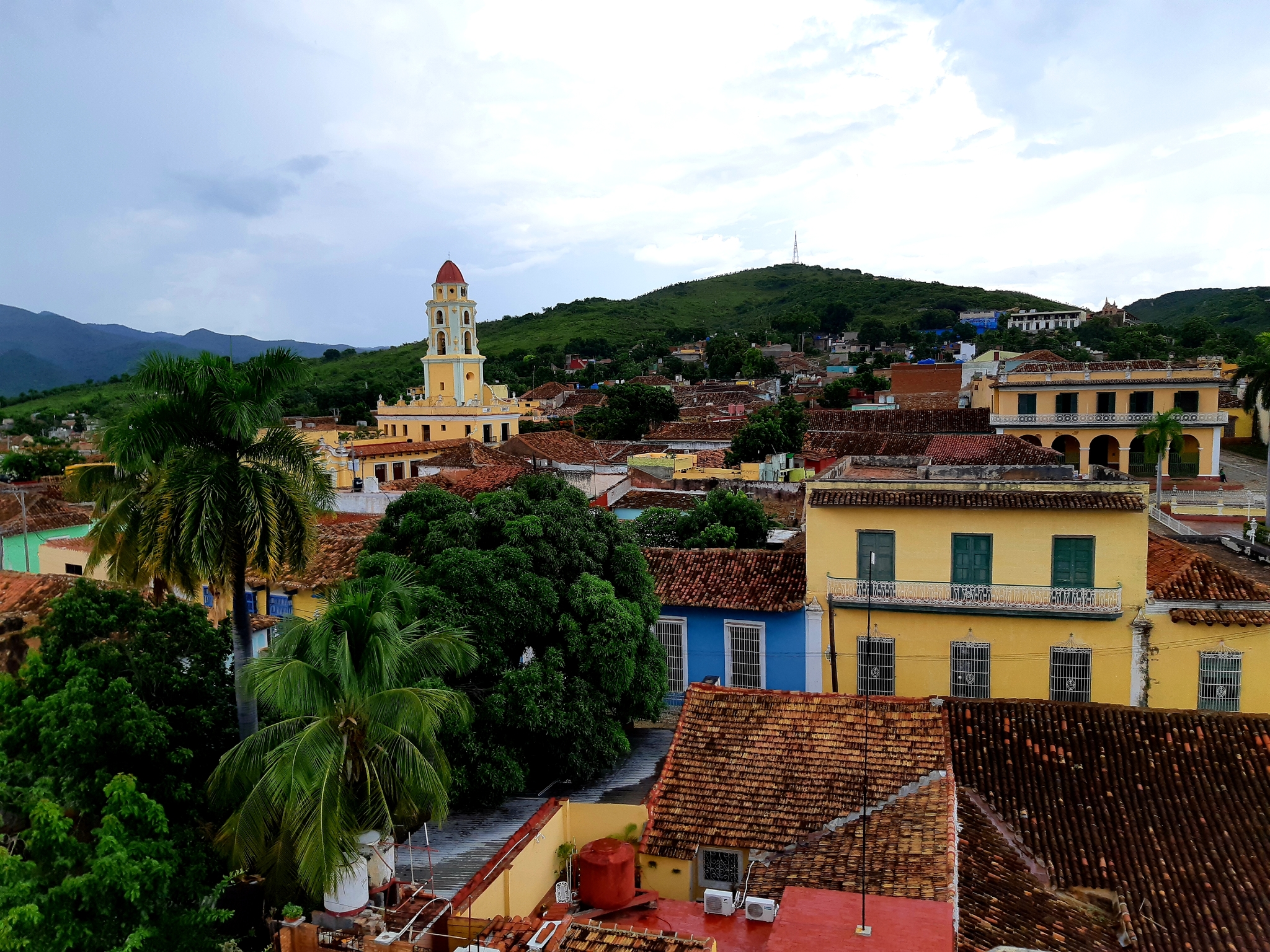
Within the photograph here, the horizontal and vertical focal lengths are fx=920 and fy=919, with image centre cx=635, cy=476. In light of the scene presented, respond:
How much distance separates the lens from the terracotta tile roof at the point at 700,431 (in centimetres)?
4788

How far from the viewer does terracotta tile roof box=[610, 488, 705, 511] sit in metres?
28.0

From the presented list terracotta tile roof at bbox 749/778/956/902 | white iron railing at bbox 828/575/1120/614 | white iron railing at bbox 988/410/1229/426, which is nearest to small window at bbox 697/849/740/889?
terracotta tile roof at bbox 749/778/956/902

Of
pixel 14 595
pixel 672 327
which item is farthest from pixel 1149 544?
pixel 672 327

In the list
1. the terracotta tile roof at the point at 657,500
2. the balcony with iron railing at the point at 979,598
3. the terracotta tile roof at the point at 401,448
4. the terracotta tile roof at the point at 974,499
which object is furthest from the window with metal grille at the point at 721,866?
the terracotta tile roof at the point at 401,448

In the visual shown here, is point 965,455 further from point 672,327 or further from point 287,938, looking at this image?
point 672,327

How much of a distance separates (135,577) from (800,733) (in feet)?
25.4

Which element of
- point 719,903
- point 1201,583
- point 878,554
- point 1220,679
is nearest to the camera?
point 719,903

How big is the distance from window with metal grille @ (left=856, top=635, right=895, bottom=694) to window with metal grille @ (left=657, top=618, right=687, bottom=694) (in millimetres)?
3148

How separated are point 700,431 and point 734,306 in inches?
4606

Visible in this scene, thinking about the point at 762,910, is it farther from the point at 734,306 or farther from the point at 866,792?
the point at 734,306

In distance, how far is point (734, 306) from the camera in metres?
162

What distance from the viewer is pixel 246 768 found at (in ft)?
26.7

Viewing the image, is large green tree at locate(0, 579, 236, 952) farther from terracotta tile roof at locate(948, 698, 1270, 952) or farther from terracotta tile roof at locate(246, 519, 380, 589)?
terracotta tile roof at locate(948, 698, 1270, 952)

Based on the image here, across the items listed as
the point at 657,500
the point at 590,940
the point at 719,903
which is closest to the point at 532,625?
the point at 719,903
